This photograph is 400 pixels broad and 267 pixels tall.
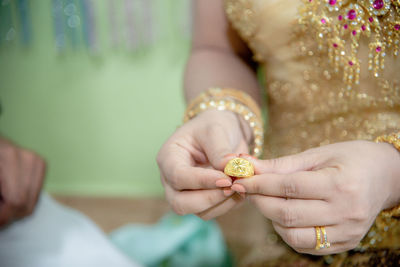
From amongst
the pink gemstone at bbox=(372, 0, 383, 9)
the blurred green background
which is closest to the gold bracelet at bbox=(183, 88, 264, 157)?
the pink gemstone at bbox=(372, 0, 383, 9)

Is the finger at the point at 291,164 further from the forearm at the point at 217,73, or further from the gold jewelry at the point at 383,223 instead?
the forearm at the point at 217,73

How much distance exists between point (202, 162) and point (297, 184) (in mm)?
176

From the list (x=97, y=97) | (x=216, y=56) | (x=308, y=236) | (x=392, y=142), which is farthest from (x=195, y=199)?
(x=97, y=97)

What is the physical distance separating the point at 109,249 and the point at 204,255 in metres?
0.42

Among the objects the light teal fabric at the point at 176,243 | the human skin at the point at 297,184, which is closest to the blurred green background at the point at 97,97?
the light teal fabric at the point at 176,243

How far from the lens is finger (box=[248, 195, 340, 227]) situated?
0.37 meters

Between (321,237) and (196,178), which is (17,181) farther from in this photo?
(321,237)

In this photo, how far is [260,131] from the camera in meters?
0.56

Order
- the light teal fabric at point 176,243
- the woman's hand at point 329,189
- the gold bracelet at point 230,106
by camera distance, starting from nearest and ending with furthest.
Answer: the woman's hand at point 329,189, the gold bracelet at point 230,106, the light teal fabric at point 176,243

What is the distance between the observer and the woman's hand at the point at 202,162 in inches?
16.4

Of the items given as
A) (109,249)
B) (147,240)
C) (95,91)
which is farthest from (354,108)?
(95,91)

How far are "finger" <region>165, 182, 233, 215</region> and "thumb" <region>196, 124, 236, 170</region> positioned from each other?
0.04 metres

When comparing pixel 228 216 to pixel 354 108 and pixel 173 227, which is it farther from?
pixel 354 108

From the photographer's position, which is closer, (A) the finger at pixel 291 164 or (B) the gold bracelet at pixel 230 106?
(A) the finger at pixel 291 164
